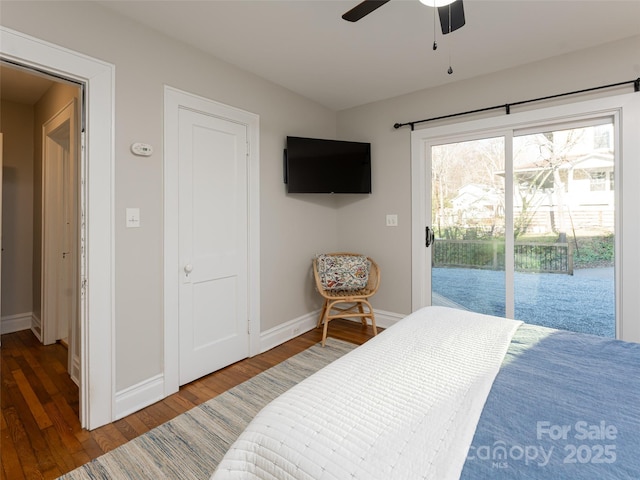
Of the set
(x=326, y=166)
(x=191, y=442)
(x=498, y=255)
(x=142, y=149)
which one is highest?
(x=326, y=166)

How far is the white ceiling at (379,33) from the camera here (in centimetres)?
195

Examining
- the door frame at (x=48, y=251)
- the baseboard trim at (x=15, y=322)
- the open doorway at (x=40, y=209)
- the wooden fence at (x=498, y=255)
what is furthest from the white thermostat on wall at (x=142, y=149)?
the baseboard trim at (x=15, y=322)

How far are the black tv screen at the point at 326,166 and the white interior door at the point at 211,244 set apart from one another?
546 millimetres

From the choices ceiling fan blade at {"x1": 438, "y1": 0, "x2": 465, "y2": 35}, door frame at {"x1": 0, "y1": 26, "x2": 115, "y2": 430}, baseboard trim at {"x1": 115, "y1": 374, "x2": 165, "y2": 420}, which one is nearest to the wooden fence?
ceiling fan blade at {"x1": 438, "y1": 0, "x2": 465, "y2": 35}

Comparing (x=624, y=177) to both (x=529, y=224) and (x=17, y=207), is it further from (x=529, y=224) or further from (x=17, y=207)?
(x=17, y=207)

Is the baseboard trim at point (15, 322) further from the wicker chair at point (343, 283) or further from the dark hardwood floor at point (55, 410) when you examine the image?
the wicker chair at point (343, 283)

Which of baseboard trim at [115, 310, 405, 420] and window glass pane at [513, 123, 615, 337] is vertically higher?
window glass pane at [513, 123, 615, 337]

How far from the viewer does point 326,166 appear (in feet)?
10.9

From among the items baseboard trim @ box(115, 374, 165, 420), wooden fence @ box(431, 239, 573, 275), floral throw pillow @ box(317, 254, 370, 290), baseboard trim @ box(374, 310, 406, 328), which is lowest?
baseboard trim @ box(115, 374, 165, 420)

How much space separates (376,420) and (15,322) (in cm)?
430

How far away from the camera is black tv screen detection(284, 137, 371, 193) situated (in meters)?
3.14

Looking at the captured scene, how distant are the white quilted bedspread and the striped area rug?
0.97 metres

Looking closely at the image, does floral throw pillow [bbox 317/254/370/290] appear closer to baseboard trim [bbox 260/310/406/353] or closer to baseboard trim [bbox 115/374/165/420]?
baseboard trim [bbox 260/310/406/353]

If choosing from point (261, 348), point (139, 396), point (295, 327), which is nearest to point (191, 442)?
point (139, 396)
